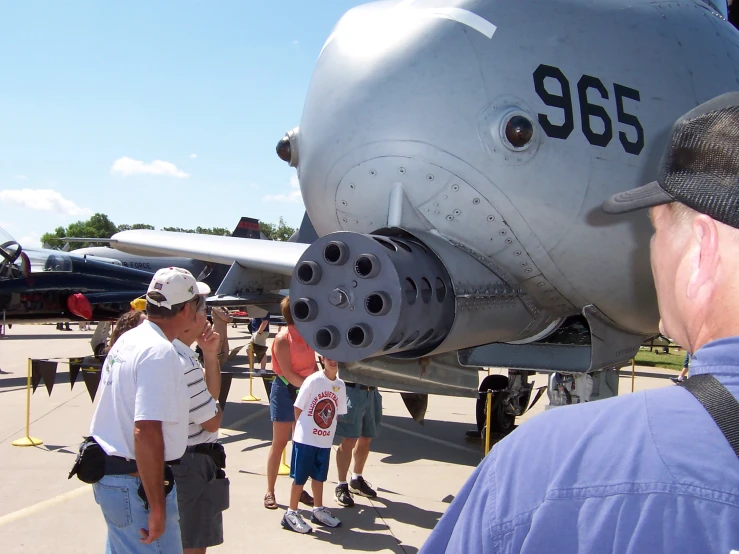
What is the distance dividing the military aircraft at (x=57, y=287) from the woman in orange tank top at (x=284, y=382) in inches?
428

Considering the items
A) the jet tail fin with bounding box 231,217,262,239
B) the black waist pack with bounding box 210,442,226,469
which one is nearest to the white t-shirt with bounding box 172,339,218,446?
the black waist pack with bounding box 210,442,226,469

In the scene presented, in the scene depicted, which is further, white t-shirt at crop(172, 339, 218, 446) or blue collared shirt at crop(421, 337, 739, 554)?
white t-shirt at crop(172, 339, 218, 446)

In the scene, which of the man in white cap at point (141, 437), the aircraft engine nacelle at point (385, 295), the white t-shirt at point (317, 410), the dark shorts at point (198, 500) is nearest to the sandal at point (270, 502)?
the white t-shirt at point (317, 410)

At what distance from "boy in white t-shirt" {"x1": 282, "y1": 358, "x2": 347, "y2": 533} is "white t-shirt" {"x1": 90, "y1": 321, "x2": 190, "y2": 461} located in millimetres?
2302

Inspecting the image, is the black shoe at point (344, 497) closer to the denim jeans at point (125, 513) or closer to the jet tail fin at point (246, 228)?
the denim jeans at point (125, 513)

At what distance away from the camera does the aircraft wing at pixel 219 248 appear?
7109mm

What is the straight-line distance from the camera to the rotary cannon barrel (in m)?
2.73

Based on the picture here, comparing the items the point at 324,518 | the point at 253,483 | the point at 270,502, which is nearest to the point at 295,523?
the point at 324,518

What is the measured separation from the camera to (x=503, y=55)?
325cm

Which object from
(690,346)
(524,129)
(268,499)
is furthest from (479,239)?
(268,499)

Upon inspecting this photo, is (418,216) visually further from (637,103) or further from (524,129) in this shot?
(637,103)

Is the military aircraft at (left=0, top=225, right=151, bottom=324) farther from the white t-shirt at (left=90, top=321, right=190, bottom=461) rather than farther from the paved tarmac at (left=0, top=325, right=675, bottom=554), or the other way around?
the white t-shirt at (left=90, top=321, right=190, bottom=461)

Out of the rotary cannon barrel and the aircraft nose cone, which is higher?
the aircraft nose cone

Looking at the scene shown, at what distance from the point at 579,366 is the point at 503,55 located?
207 cm
